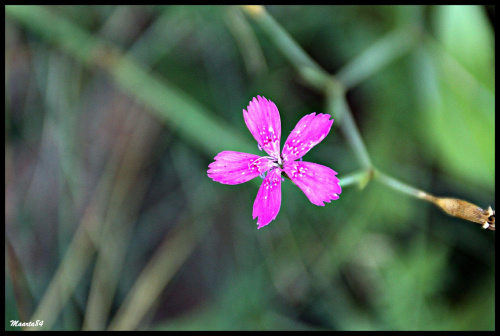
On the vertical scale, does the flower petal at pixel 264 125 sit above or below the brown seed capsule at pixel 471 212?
below

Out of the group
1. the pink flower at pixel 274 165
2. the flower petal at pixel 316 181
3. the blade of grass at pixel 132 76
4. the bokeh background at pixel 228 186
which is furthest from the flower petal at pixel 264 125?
the blade of grass at pixel 132 76

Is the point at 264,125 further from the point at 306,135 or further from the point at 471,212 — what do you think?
the point at 471,212

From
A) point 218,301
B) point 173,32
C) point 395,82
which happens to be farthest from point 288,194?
point 173,32

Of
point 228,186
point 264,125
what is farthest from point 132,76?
point 264,125

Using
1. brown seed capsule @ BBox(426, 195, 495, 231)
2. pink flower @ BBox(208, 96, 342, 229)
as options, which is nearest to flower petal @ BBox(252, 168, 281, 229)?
pink flower @ BBox(208, 96, 342, 229)

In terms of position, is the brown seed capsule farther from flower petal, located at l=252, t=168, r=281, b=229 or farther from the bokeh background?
the bokeh background

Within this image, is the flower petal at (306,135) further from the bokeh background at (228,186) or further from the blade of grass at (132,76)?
the blade of grass at (132,76)
